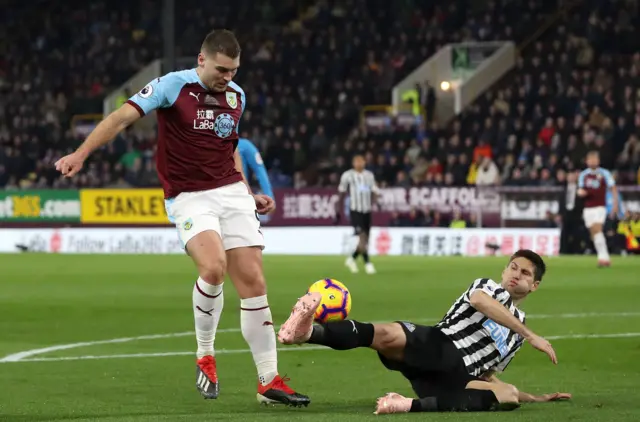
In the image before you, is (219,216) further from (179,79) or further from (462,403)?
(462,403)

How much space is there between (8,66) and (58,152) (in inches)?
304

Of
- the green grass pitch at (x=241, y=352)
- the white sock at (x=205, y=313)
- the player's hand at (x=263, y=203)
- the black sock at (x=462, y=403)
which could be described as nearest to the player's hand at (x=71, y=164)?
the white sock at (x=205, y=313)

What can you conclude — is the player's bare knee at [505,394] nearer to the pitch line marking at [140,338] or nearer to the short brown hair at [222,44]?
the short brown hair at [222,44]

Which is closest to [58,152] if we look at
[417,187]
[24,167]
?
[24,167]

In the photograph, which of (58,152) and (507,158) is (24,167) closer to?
(58,152)

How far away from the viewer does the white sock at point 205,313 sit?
8039mm

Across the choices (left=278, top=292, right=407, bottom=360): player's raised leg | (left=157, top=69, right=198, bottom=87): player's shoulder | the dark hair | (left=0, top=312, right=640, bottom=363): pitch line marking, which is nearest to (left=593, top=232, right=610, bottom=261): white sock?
(left=0, top=312, right=640, bottom=363): pitch line marking

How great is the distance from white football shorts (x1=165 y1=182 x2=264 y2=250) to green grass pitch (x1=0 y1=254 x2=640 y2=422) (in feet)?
3.22

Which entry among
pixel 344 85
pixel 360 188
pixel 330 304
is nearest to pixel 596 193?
pixel 360 188

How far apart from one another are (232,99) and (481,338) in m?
2.05

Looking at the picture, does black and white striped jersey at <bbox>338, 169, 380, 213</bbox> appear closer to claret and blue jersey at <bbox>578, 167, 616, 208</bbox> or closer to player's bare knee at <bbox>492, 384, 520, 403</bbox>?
claret and blue jersey at <bbox>578, 167, 616, 208</bbox>

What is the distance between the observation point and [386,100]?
39.1 meters

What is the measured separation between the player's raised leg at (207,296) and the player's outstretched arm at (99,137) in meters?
0.83

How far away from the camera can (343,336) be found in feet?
24.7
